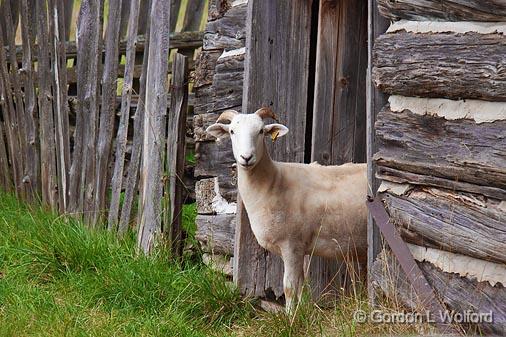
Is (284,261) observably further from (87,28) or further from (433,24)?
(87,28)

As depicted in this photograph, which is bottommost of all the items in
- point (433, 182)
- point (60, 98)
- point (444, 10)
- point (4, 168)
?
point (433, 182)

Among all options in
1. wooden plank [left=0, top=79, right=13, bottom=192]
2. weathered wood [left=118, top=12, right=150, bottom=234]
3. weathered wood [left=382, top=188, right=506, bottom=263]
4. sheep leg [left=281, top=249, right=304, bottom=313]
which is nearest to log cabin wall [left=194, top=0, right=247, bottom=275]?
weathered wood [left=118, top=12, right=150, bottom=234]

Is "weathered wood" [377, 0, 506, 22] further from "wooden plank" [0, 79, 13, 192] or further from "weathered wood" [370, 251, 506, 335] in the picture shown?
"wooden plank" [0, 79, 13, 192]

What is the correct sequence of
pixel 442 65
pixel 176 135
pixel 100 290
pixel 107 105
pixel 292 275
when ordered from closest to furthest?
pixel 442 65
pixel 292 275
pixel 100 290
pixel 176 135
pixel 107 105

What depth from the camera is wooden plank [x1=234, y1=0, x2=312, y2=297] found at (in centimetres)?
694

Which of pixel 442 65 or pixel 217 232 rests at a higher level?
pixel 442 65

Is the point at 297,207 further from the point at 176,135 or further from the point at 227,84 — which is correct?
the point at 176,135

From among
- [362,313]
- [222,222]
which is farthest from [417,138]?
[222,222]

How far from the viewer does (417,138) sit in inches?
213

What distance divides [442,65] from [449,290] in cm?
118

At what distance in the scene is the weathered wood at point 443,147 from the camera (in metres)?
4.86

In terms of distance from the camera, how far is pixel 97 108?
8.38 metres

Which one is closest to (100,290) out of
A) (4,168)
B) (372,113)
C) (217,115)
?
(217,115)

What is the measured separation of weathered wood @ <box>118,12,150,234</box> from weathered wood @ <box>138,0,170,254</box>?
120 mm
